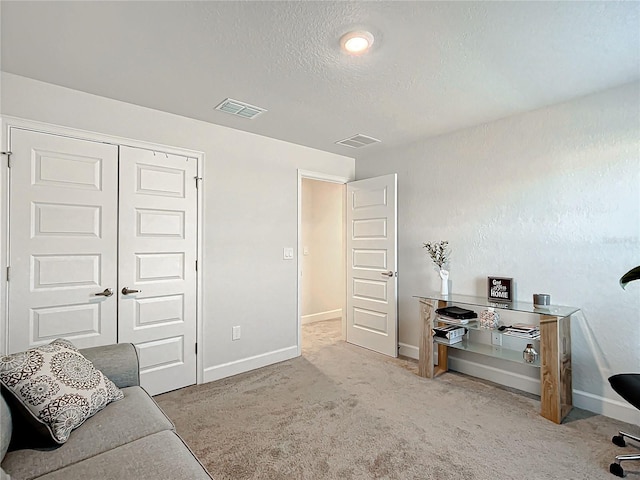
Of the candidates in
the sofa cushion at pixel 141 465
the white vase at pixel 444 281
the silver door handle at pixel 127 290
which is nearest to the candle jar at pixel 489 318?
the white vase at pixel 444 281

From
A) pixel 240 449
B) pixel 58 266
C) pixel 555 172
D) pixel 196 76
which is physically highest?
pixel 196 76

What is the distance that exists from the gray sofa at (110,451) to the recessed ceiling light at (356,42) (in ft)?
6.87

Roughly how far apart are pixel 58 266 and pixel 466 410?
3.20 m

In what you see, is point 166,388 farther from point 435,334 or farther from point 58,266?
point 435,334

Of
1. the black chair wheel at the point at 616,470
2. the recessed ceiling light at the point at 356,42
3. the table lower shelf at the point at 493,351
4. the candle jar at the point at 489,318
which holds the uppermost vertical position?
the recessed ceiling light at the point at 356,42

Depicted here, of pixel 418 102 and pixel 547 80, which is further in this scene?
pixel 418 102

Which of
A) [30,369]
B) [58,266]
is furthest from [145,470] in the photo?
[58,266]

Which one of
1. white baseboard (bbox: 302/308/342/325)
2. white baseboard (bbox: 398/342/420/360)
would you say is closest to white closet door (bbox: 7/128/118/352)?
white baseboard (bbox: 398/342/420/360)

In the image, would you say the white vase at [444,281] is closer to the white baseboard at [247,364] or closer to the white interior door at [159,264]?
the white baseboard at [247,364]

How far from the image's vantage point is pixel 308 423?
233 cm

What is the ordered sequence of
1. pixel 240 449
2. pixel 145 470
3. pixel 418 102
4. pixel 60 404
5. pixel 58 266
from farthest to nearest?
pixel 418 102, pixel 58 266, pixel 240 449, pixel 60 404, pixel 145 470

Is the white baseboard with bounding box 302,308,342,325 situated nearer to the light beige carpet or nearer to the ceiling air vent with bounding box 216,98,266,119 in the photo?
the light beige carpet

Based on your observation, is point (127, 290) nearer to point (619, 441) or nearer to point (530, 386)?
point (530, 386)

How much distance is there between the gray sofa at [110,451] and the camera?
1.13 meters
